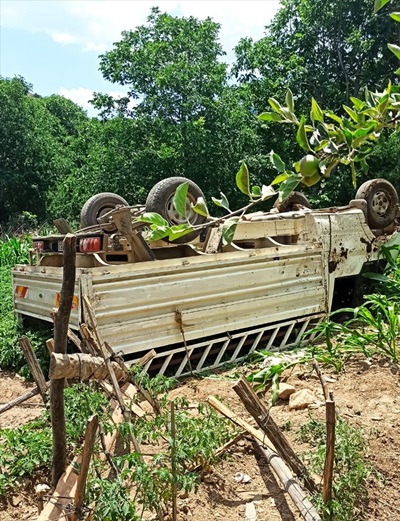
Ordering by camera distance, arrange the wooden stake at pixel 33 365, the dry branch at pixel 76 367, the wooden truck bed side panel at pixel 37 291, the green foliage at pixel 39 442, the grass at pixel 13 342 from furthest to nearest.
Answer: the grass at pixel 13 342
the wooden truck bed side panel at pixel 37 291
the wooden stake at pixel 33 365
the green foliage at pixel 39 442
the dry branch at pixel 76 367

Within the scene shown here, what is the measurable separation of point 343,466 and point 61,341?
1.73 meters

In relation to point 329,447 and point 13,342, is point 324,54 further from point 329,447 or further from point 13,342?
point 329,447

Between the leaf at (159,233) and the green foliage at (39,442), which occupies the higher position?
the leaf at (159,233)

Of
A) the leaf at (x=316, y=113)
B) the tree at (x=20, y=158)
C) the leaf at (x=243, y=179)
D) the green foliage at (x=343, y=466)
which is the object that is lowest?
the green foliage at (x=343, y=466)

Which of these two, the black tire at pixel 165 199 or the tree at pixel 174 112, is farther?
the tree at pixel 174 112

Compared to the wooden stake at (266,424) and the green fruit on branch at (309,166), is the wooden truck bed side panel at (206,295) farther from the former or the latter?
the green fruit on branch at (309,166)

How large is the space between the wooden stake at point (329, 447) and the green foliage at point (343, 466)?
56 mm

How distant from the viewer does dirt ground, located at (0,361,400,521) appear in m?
2.66

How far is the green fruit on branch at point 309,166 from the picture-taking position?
A: 1.20 metres

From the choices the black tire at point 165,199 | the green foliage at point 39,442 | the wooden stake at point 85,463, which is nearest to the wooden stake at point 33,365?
the green foliage at point 39,442

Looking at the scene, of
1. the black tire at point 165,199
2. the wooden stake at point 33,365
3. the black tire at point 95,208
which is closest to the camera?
the wooden stake at point 33,365

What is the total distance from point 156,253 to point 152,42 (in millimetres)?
13898

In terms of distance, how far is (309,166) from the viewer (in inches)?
47.3

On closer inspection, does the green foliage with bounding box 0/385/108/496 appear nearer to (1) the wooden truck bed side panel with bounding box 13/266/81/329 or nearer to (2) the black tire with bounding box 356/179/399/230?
(1) the wooden truck bed side panel with bounding box 13/266/81/329
